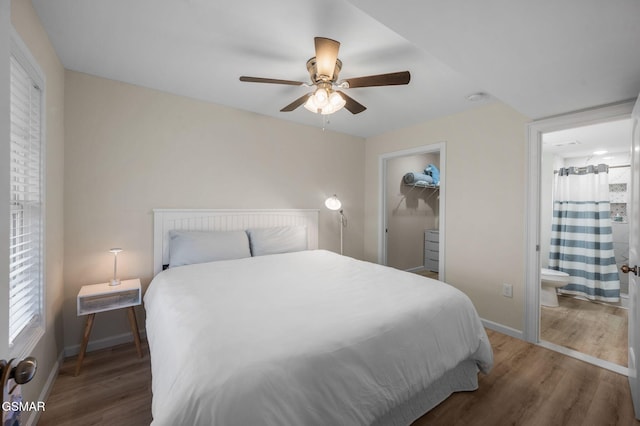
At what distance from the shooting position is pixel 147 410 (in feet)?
5.40

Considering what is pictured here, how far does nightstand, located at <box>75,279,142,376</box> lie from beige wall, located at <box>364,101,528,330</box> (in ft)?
10.5

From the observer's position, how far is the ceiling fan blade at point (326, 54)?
1.50 meters

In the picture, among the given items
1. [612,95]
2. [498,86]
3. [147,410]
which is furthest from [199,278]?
[612,95]

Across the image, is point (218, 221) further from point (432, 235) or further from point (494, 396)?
point (432, 235)

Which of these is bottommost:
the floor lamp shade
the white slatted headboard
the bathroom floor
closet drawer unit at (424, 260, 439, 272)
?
the bathroom floor

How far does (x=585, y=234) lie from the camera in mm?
3535

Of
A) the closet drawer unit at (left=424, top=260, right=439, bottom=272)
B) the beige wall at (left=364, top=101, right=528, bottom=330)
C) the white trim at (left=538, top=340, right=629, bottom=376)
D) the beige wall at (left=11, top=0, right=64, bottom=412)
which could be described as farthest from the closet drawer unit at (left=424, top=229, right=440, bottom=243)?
the beige wall at (left=11, top=0, right=64, bottom=412)

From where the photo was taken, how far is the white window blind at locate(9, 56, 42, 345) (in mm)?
1407

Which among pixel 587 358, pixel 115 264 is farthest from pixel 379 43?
pixel 587 358

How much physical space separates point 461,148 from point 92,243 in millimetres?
3767

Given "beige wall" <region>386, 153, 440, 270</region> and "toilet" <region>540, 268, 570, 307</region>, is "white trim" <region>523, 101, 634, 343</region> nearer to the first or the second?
"toilet" <region>540, 268, 570, 307</region>

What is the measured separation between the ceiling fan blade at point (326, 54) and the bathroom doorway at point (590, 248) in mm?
2577

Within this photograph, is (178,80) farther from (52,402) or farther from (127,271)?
(52,402)

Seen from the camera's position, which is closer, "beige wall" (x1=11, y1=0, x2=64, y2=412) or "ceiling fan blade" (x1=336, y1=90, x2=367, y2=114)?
"beige wall" (x1=11, y1=0, x2=64, y2=412)
